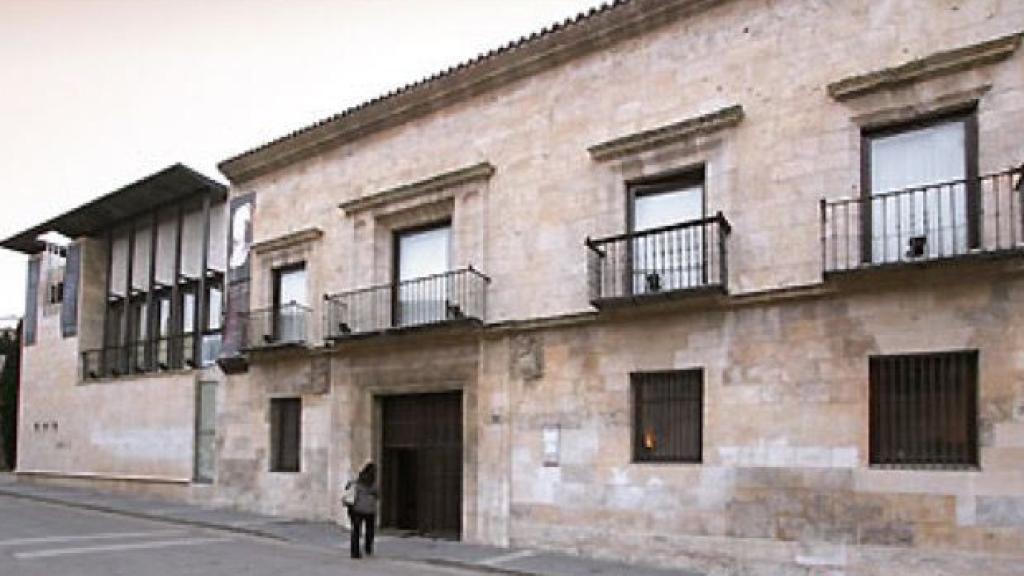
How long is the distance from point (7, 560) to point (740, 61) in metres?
11.2

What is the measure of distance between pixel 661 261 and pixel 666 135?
1614 millimetres

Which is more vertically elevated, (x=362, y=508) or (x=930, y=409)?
(x=930, y=409)

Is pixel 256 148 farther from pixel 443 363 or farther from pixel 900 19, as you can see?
pixel 900 19

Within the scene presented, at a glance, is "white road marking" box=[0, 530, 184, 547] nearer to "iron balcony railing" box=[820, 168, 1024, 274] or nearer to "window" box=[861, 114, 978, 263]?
"iron balcony railing" box=[820, 168, 1024, 274]

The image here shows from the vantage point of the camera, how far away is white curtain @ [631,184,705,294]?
11.7m

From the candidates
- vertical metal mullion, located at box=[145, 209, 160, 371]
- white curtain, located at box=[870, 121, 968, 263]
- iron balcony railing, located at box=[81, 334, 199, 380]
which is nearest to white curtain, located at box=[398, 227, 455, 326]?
iron balcony railing, located at box=[81, 334, 199, 380]

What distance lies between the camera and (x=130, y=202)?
2208 centimetres

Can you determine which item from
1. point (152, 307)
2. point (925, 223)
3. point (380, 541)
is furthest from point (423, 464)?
point (152, 307)

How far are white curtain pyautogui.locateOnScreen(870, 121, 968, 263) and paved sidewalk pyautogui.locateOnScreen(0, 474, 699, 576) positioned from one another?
177 inches

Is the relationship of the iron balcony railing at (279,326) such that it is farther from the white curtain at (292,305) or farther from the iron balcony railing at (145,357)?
the iron balcony railing at (145,357)

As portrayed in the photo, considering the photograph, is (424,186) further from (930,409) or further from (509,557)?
(930,409)

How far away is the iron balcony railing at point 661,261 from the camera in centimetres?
1135

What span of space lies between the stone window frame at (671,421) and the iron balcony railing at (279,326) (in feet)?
22.7

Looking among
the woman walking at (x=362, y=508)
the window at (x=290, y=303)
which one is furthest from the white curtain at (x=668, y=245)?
the window at (x=290, y=303)
